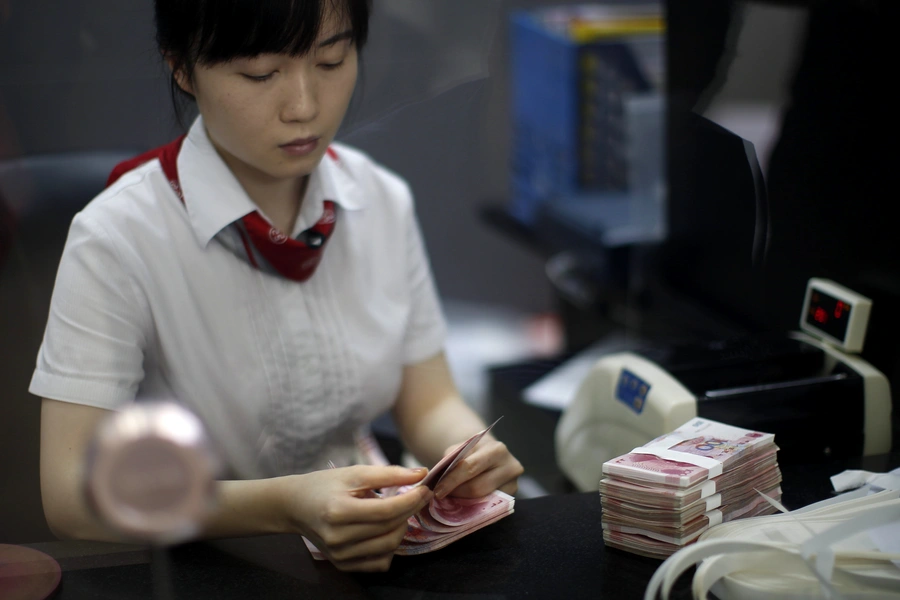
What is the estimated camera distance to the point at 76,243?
3.71 ft

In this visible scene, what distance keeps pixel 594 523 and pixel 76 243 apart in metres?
0.73

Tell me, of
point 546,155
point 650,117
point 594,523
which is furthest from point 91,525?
point 546,155

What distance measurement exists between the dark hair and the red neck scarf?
7.1 inches

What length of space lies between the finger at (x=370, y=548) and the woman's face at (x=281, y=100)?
1.60ft

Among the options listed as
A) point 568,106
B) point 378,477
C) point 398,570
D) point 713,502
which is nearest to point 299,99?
point 378,477

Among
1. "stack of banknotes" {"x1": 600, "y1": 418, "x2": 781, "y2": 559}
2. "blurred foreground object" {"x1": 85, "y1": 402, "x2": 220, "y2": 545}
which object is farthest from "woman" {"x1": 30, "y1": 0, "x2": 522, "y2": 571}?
"blurred foreground object" {"x1": 85, "y1": 402, "x2": 220, "y2": 545}

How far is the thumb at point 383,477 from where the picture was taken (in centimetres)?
99

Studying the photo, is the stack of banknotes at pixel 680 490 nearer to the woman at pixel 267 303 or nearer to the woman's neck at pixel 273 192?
the woman at pixel 267 303

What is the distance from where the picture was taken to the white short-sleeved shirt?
3.67 ft

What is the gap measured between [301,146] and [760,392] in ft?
2.41

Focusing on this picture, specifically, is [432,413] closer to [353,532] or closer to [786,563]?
[353,532]

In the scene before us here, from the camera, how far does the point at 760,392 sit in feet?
4.23

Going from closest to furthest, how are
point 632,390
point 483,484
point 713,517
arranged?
point 713,517 → point 483,484 → point 632,390

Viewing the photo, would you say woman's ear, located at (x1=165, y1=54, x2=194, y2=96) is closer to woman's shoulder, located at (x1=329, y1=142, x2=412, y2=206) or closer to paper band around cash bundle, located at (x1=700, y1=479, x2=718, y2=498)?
woman's shoulder, located at (x1=329, y1=142, x2=412, y2=206)
